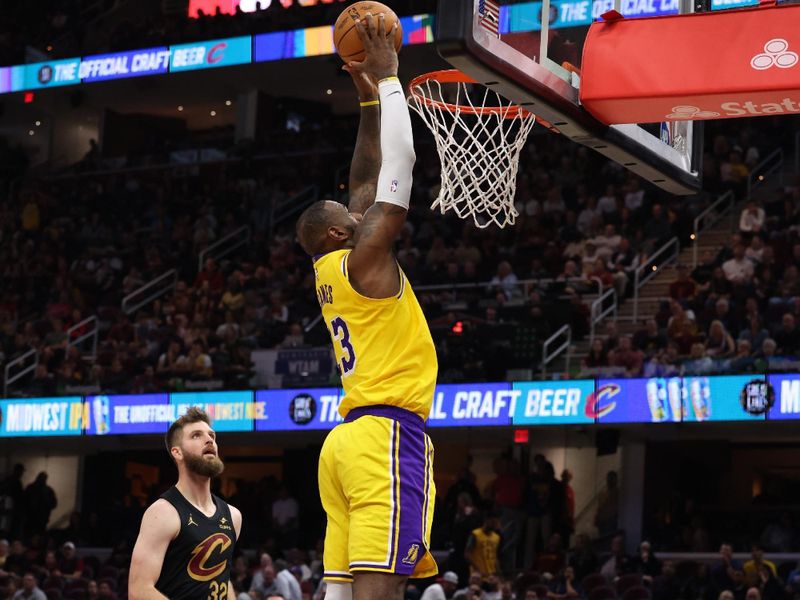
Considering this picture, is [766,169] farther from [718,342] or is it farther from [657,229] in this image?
[718,342]

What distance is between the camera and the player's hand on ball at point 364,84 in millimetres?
5465

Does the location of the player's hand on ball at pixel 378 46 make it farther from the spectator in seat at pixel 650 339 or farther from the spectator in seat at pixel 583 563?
the spectator in seat at pixel 650 339

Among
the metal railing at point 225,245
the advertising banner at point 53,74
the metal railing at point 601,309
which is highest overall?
the advertising banner at point 53,74

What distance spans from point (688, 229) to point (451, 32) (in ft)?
49.6

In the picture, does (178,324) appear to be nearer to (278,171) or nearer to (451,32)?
(278,171)

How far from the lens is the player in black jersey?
5.97m

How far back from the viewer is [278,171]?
2577 centimetres

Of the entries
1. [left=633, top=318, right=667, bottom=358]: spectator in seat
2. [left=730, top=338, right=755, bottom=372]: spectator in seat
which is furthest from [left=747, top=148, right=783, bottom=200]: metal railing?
[left=730, top=338, right=755, bottom=372]: spectator in seat

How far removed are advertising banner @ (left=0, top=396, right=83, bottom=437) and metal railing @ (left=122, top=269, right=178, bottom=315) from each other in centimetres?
335

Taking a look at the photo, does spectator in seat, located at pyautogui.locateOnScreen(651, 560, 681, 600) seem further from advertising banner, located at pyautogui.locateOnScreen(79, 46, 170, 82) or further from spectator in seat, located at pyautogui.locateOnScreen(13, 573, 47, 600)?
advertising banner, located at pyautogui.locateOnScreen(79, 46, 170, 82)

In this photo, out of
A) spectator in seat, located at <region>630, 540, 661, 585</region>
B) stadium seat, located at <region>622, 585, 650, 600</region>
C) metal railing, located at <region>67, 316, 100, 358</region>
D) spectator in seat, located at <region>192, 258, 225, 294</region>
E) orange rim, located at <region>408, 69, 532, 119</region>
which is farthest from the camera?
spectator in seat, located at <region>192, 258, 225, 294</region>

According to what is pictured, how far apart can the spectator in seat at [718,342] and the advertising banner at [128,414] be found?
270 inches

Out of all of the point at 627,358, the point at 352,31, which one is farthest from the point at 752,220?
the point at 352,31

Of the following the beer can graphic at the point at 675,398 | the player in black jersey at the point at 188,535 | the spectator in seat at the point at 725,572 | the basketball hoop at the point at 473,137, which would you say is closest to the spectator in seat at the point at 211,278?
the beer can graphic at the point at 675,398
